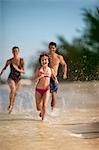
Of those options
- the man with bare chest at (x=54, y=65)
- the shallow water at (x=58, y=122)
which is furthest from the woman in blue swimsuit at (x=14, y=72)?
the man with bare chest at (x=54, y=65)

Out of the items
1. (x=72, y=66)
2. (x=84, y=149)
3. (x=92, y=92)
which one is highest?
(x=72, y=66)

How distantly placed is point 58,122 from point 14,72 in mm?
398

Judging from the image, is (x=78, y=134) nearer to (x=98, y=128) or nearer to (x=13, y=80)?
(x=98, y=128)

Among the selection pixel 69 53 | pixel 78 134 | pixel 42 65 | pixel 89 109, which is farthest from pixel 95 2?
pixel 78 134

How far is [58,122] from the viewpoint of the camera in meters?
2.34

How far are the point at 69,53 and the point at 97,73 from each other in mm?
212

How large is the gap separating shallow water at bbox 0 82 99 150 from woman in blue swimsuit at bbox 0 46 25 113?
3 cm

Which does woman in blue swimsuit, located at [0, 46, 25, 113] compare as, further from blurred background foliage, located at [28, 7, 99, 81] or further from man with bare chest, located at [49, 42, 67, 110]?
man with bare chest, located at [49, 42, 67, 110]

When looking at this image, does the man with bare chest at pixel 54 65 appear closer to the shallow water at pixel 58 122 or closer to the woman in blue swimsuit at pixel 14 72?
the shallow water at pixel 58 122

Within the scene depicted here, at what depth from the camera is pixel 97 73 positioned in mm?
2383

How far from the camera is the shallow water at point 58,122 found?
2232mm

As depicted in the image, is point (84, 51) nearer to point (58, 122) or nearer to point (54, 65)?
point (54, 65)

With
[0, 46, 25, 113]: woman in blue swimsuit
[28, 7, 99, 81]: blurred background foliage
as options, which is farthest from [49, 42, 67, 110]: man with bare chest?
[0, 46, 25, 113]: woman in blue swimsuit

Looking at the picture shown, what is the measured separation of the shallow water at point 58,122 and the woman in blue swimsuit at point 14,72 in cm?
3
